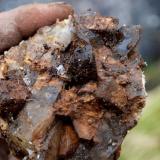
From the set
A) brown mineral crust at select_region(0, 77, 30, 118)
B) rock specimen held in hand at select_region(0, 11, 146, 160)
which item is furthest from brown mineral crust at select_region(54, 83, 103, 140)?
brown mineral crust at select_region(0, 77, 30, 118)

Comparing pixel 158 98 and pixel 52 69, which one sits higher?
pixel 52 69

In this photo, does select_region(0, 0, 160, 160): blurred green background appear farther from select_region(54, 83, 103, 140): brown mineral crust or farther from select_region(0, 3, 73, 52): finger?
select_region(54, 83, 103, 140): brown mineral crust

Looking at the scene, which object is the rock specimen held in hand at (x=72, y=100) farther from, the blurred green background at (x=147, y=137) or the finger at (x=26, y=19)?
the blurred green background at (x=147, y=137)

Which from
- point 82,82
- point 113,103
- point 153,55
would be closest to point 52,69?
point 82,82

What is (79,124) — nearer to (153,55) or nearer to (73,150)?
(73,150)

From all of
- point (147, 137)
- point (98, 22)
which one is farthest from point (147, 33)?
point (98, 22)

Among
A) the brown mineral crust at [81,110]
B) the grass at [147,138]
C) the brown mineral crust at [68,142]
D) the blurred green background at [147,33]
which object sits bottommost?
the grass at [147,138]

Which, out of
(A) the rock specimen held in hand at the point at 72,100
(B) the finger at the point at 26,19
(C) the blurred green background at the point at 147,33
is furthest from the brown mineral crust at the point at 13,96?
(C) the blurred green background at the point at 147,33

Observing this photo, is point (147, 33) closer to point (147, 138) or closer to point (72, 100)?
point (147, 138)
